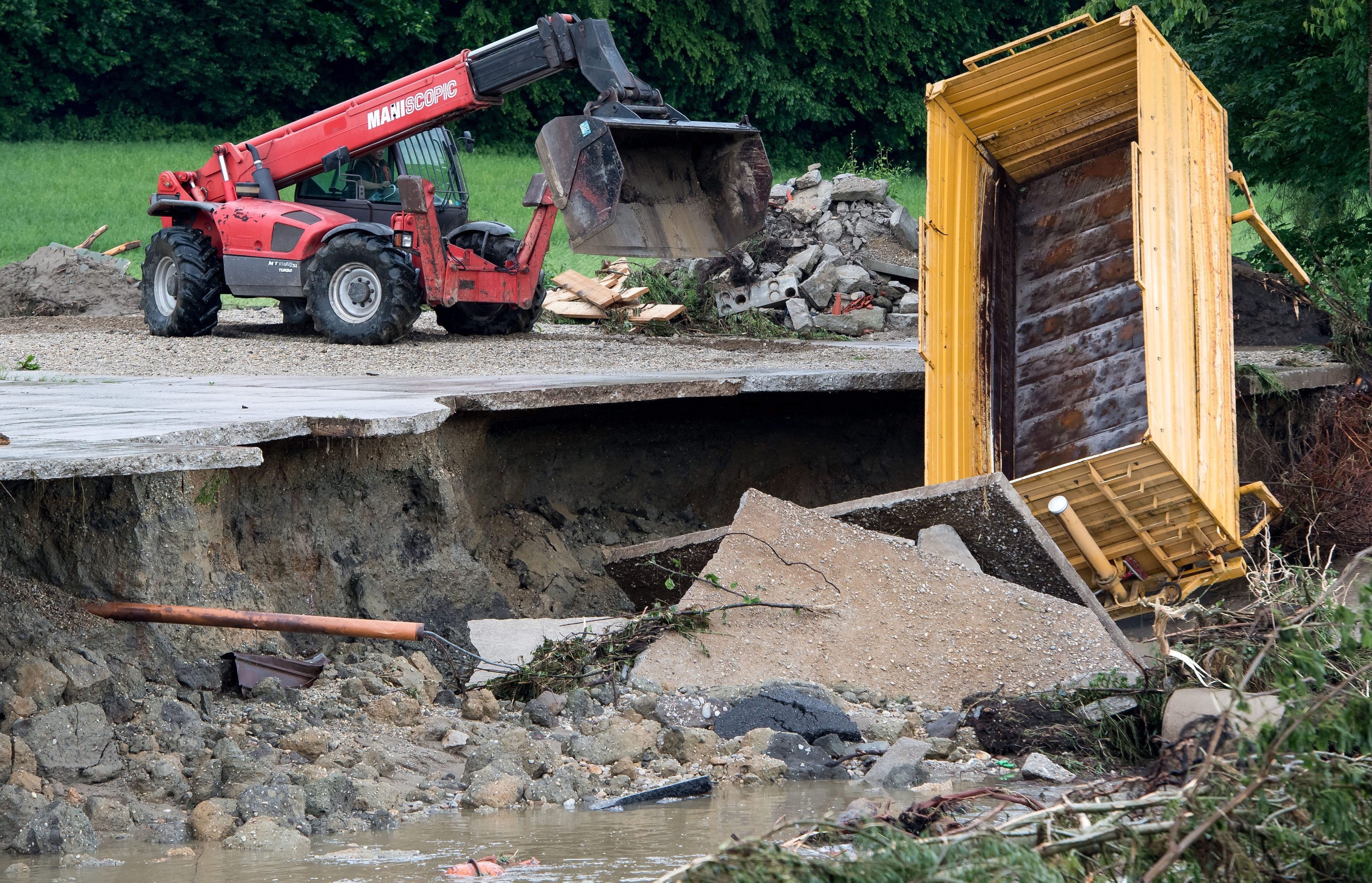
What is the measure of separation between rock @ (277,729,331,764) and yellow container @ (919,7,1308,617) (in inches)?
156

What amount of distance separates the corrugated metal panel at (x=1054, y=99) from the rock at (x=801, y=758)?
540 centimetres

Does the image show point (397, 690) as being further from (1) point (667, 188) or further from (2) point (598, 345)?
(2) point (598, 345)

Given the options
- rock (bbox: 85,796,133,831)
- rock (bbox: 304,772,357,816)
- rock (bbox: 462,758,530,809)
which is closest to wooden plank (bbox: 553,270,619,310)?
rock (bbox: 462,758,530,809)

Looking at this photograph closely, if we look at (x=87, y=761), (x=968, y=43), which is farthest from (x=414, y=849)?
(x=968, y=43)

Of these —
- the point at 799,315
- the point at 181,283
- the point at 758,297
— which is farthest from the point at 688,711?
the point at 758,297

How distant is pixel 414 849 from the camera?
14.2 feet

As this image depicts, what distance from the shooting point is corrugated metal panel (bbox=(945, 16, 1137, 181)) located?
9516 mm

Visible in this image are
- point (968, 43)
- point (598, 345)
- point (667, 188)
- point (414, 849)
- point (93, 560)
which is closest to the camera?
point (414, 849)

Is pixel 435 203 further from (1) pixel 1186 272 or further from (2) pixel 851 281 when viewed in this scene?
(1) pixel 1186 272

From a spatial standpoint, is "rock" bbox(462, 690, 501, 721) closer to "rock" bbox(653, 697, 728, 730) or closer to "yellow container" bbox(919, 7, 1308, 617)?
"rock" bbox(653, 697, 728, 730)

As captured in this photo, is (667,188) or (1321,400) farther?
(667,188)

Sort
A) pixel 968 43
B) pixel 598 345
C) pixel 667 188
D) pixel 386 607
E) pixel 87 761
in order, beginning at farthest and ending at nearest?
pixel 968 43 < pixel 598 345 < pixel 667 188 < pixel 386 607 < pixel 87 761

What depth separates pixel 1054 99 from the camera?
399 inches

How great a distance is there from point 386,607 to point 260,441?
4.61ft
